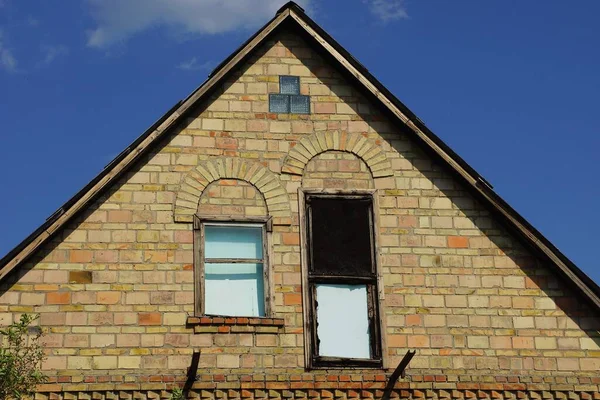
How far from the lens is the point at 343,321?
47.1ft

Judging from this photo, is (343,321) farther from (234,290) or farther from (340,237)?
(234,290)

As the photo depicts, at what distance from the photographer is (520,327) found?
14.5 m

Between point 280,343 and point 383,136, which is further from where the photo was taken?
point 383,136

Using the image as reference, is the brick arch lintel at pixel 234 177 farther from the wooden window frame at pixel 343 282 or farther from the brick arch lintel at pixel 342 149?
the brick arch lintel at pixel 342 149

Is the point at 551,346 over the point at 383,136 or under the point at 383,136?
under

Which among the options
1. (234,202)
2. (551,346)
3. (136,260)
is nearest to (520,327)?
(551,346)

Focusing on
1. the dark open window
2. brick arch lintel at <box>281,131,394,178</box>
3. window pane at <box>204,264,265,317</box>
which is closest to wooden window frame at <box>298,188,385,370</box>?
the dark open window

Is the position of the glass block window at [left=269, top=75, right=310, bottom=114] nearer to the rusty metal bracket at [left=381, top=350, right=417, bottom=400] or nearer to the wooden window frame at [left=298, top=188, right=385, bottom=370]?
the wooden window frame at [left=298, top=188, right=385, bottom=370]

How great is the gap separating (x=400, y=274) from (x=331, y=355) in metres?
1.42

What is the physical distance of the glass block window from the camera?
50.6 feet

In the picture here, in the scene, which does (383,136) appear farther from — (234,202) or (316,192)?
(234,202)

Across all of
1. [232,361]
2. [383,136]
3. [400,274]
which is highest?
[383,136]

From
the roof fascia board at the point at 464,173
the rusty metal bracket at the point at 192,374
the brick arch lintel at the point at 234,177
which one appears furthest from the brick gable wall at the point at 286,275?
the roof fascia board at the point at 464,173

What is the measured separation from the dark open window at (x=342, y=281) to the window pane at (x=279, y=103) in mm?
1332
